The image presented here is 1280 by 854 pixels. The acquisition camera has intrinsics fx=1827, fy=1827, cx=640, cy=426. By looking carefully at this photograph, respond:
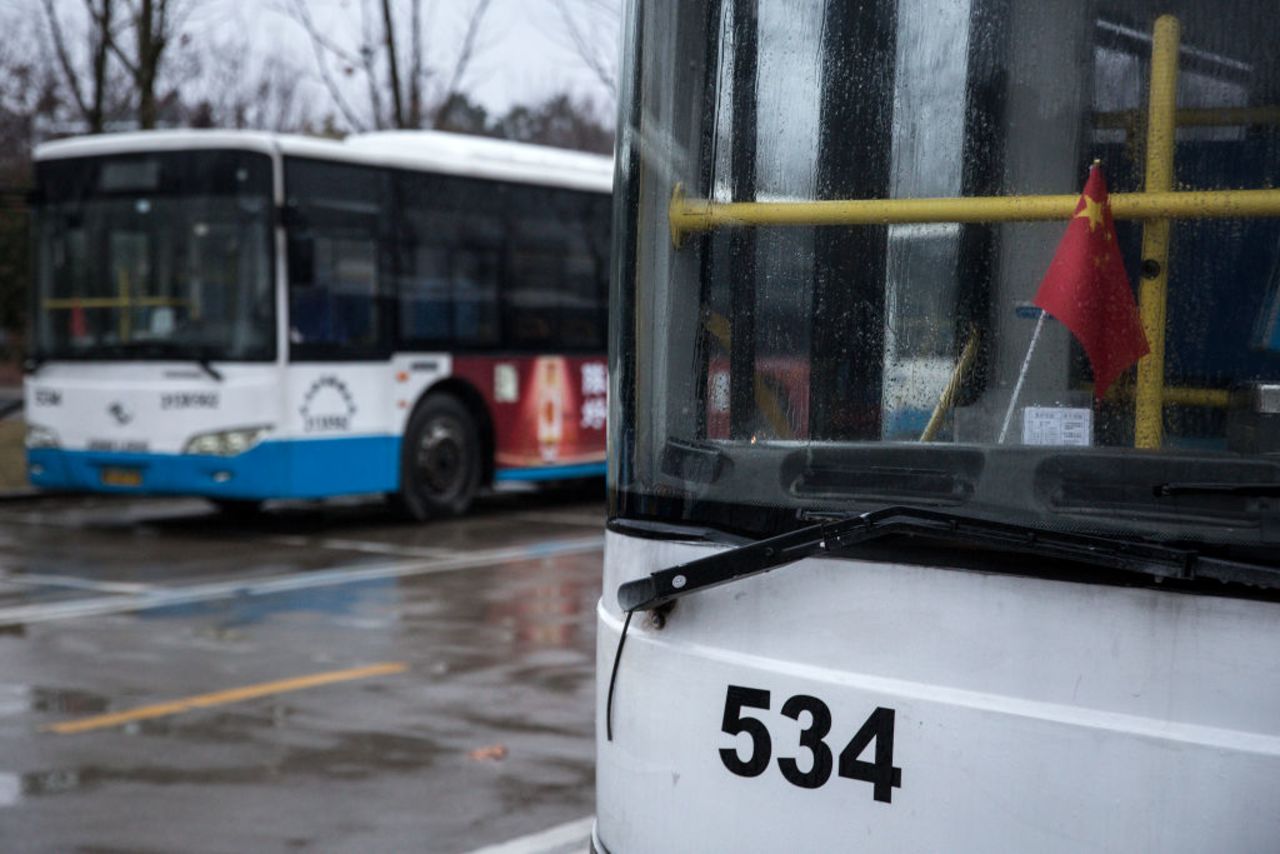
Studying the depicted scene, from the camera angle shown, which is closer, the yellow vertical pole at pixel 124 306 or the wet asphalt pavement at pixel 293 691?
the wet asphalt pavement at pixel 293 691

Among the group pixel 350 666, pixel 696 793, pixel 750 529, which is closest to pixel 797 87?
pixel 750 529

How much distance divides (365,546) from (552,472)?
11.1ft

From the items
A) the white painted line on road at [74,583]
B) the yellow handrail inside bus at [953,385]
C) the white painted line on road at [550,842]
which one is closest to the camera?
the yellow handrail inside bus at [953,385]

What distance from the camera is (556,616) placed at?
1077cm

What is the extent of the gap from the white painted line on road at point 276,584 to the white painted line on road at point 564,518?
5.05 feet

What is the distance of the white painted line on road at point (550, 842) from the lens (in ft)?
19.4

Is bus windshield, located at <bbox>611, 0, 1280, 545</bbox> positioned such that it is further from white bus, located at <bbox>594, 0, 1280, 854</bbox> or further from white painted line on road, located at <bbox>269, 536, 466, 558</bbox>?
white painted line on road, located at <bbox>269, 536, 466, 558</bbox>

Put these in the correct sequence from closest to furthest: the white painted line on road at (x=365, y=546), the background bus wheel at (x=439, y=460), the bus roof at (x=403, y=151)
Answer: the white painted line on road at (x=365, y=546), the bus roof at (x=403, y=151), the background bus wheel at (x=439, y=460)

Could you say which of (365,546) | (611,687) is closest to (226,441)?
(365,546)

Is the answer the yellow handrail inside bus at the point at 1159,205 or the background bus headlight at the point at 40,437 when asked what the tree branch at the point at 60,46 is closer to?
the background bus headlight at the point at 40,437

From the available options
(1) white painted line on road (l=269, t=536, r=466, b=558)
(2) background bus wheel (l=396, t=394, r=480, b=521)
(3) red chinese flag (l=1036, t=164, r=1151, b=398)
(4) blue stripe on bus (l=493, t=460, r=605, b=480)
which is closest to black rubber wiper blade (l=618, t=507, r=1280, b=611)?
(3) red chinese flag (l=1036, t=164, r=1151, b=398)

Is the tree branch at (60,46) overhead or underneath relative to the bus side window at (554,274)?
overhead

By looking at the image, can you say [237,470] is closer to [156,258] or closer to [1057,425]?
[156,258]

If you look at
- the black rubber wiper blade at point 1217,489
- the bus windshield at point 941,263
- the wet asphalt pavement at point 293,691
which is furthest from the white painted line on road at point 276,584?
the black rubber wiper blade at point 1217,489
